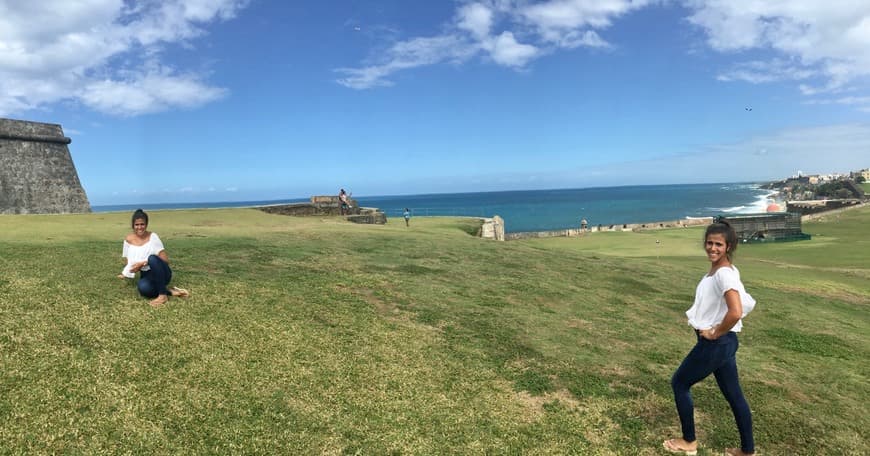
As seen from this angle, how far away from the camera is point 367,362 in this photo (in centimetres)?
602

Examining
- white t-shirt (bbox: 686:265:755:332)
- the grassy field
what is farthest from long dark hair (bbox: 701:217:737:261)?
the grassy field

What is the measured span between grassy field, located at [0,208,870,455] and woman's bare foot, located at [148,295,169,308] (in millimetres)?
221

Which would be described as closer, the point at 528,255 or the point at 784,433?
the point at 784,433

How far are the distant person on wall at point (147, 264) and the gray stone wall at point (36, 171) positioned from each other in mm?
22654

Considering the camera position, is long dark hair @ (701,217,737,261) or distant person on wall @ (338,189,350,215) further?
distant person on wall @ (338,189,350,215)

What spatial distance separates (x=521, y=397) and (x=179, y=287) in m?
5.90

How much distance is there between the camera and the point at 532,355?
6809mm

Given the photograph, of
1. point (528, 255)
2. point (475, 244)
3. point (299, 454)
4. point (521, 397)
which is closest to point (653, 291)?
point (528, 255)

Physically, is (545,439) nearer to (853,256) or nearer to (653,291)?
(653,291)

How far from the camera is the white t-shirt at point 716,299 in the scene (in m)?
3.91

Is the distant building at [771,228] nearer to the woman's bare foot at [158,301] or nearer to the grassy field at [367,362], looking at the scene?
the grassy field at [367,362]

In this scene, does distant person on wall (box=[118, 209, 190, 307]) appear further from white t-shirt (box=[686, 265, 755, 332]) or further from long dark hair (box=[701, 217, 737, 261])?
long dark hair (box=[701, 217, 737, 261])

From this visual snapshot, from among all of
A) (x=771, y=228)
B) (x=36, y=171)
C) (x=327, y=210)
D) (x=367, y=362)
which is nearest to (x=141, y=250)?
(x=367, y=362)

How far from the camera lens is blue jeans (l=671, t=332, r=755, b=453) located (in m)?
4.02
